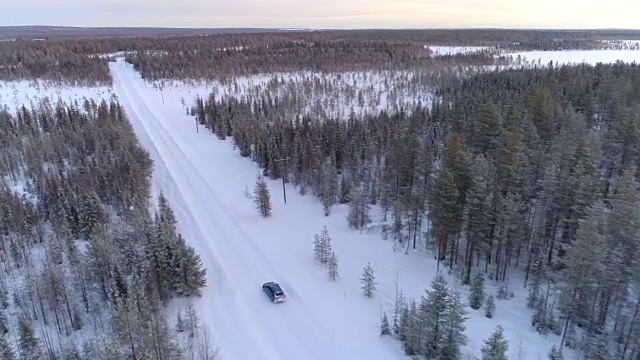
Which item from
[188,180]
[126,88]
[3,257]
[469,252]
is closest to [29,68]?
[126,88]

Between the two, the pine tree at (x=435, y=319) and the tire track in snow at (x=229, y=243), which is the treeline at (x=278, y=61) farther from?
the pine tree at (x=435, y=319)

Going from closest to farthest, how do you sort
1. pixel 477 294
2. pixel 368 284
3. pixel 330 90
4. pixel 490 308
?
pixel 490 308 < pixel 477 294 < pixel 368 284 < pixel 330 90

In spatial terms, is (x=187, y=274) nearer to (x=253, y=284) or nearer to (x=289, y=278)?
(x=253, y=284)

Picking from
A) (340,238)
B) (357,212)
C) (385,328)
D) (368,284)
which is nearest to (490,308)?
(385,328)

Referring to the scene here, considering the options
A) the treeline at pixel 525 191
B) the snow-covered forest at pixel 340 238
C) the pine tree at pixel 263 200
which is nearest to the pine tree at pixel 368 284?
the snow-covered forest at pixel 340 238

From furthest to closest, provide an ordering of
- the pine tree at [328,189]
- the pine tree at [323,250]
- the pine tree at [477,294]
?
1. the pine tree at [328,189]
2. the pine tree at [323,250]
3. the pine tree at [477,294]
